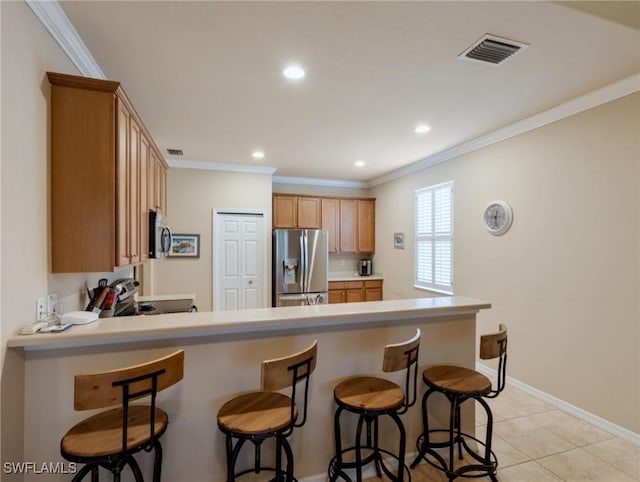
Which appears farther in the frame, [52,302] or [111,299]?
[111,299]

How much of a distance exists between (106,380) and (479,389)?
1.98 meters

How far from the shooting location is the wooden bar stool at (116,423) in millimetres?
1286

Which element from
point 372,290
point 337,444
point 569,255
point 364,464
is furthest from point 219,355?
point 372,290

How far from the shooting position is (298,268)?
525 cm

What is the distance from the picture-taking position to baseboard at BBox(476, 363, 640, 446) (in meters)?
2.53

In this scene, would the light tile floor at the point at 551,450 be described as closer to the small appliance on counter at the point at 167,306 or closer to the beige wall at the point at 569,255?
the beige wall at the point at 569,255

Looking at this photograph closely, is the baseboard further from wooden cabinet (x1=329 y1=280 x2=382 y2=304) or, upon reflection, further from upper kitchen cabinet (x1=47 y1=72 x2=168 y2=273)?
upper kitchen cabinet (x1=47 y1=72 x2=168 y2=273)

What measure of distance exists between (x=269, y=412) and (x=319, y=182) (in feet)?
16.8

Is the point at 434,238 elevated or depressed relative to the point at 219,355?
elevated

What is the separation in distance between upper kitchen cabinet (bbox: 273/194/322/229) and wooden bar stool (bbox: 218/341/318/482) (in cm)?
413

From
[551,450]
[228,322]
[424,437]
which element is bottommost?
[551,450]

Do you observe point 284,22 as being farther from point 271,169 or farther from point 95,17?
point 271,169

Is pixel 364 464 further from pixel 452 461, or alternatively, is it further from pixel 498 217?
pixel 498 217

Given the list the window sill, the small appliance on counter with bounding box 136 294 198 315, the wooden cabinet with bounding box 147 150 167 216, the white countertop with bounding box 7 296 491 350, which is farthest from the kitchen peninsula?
the window sill
